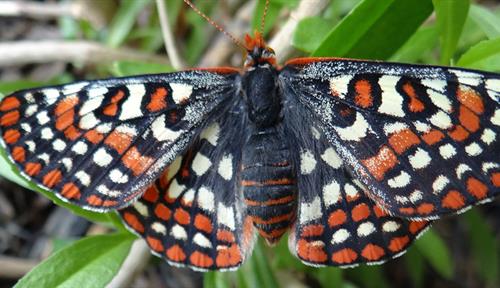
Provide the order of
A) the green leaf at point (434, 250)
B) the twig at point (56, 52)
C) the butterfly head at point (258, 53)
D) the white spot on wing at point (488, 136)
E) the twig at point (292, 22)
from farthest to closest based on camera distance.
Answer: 1. the twig at point (56, 52)
2. the green leaf at point (434, 250)
3. the twig at point (292, 22)
4. the butterfly head at point (258, 53)
5. the white spot on wing at point (488, 136)

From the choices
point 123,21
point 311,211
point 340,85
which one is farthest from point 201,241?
point 123,21

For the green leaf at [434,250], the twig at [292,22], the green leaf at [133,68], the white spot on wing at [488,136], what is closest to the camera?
the white spot on wing at [488,136]

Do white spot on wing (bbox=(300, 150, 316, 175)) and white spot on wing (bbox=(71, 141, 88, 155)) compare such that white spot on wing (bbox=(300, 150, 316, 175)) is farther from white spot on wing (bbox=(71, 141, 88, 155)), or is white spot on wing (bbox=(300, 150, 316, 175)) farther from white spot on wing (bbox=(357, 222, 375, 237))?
white spot on wing (bbox=(71, 141, 88, 155))

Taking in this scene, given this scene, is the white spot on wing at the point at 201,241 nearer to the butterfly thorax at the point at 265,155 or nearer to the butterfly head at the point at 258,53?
the butterfly thorax at the point at 265,155

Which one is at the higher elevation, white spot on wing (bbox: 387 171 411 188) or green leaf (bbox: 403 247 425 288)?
green leaf (bbox: 403 247 425 288)

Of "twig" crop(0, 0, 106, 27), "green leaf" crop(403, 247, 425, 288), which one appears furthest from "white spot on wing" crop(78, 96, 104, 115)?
"green leaf" crop(403, 247, 425, 288)

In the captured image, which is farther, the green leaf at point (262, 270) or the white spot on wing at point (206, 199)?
the green leaf at point (262, 270)

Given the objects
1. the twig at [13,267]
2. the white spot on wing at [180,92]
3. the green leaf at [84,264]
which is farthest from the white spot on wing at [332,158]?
the twig at [13,267]

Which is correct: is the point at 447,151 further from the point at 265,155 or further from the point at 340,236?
the point at 265,155
